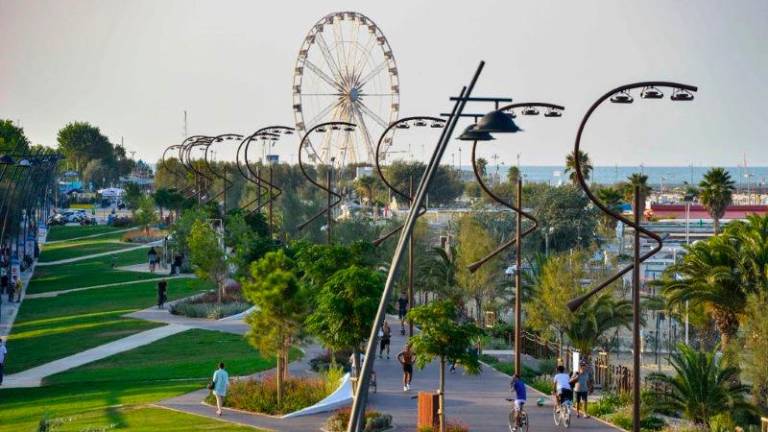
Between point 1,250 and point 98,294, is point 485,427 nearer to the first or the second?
point 98,294

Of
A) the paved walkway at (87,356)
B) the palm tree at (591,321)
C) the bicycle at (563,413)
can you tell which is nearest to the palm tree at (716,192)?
the palm tree at (591,321)

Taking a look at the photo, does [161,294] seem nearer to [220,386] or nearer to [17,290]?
[17,290]

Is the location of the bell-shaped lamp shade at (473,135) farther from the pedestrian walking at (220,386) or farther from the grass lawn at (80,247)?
the grass lawn at (80,247)

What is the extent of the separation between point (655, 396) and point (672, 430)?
1.44m

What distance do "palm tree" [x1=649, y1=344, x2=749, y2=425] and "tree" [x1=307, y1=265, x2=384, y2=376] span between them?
7032 millimetres

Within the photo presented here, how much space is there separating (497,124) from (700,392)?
11.8 m

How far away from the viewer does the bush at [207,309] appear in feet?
158

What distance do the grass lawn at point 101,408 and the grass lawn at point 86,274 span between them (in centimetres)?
2999

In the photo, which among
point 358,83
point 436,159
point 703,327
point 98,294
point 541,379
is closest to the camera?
point 436,159

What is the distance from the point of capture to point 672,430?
25984 millimetres

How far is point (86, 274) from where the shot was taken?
68938 mm

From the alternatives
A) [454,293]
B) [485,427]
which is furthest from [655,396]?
[454,293]

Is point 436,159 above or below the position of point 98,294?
above

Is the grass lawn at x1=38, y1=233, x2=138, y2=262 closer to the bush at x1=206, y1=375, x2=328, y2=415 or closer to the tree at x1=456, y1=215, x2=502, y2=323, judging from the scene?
the tree at x1=456, y1=215, x2=502, y2=323
